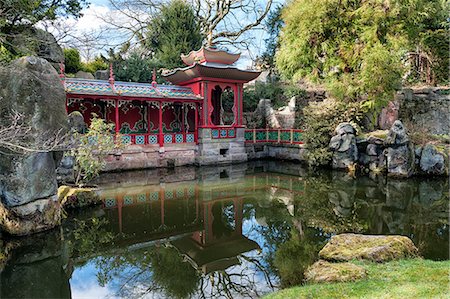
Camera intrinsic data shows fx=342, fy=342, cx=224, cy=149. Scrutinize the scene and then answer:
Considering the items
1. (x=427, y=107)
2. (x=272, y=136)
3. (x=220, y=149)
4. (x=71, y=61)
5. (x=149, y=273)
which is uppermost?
(x=71, y=61)

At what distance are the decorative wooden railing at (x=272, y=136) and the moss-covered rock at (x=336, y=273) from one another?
37.8 ft

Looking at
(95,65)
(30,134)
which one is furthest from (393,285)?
(95,65)

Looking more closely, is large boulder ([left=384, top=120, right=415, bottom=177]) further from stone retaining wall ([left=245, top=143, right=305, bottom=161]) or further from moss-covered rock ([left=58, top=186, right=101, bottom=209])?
moss-covered rock ([left=58, top=186, right=101, bottom=209])

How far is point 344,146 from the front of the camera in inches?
499

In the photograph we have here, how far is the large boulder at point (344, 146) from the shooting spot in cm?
1262

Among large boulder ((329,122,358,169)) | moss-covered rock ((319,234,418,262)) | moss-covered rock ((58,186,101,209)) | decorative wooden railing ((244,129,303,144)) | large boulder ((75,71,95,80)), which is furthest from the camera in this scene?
large boulder ((75,71,95,80))

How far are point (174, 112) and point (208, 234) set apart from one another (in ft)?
35.4

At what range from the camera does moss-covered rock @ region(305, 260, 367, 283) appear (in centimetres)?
354

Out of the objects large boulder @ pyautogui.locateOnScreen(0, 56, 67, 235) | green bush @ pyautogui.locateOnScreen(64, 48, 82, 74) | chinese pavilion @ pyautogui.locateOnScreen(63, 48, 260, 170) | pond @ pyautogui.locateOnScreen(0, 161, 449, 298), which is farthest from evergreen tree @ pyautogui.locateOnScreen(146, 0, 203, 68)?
large boulder @ pyautogui.locateOnScreen(0, 56, 67, 235)

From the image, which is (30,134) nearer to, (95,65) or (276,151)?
(276,151)

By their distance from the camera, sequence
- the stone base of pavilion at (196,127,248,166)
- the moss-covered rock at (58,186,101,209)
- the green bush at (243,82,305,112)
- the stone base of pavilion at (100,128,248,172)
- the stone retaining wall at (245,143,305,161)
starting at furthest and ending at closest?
the green bush at (243,82,305,112) < the stone retaining wall at (245,143,305,161) < the stone base of pavilion at (196,127,248,166) < the stone base of pavilion at (100,128,248,172) < the moss-covered rock at (58,186,101,209)

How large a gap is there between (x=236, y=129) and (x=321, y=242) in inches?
388

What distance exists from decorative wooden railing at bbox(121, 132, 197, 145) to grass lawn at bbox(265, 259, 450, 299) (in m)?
10.1

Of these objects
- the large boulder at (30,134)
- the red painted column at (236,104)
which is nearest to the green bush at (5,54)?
the large boulder at (30,134)
